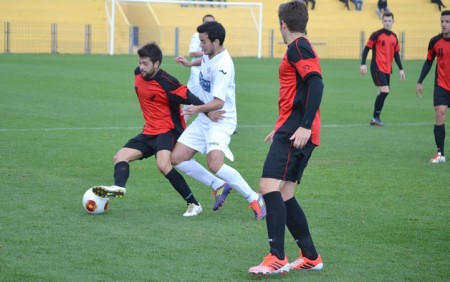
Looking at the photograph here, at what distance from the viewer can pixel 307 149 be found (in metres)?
6.17

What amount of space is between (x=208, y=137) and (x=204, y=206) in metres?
0.78

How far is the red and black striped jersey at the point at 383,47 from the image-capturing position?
17.3m

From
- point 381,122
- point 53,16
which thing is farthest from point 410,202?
point 53,16

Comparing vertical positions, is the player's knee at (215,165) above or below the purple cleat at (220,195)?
above

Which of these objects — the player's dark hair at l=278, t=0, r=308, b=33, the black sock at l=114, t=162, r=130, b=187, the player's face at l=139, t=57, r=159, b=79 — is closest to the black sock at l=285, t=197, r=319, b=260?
the player's dark hair at l=278, t=0, r=308, b=33

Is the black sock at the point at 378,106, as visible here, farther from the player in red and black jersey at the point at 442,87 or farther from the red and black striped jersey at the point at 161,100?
the red and black striped jersey at the point at 161,100

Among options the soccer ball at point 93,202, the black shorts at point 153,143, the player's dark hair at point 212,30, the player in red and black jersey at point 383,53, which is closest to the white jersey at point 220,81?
the player's dark hair at point 212,30

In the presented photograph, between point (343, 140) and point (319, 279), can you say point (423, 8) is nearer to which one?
point (343, 140)

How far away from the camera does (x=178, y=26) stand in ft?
134

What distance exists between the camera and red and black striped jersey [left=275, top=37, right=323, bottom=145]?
234 inches

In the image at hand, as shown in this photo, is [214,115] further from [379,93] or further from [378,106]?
[379,93]

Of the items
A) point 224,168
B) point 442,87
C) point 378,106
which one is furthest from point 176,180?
point 378,106

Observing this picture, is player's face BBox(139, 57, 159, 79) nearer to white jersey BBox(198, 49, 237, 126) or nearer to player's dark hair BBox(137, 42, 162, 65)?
player's dark hair BBox(137, 42, 162, 65)

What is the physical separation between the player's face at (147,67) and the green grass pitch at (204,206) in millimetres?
1319
